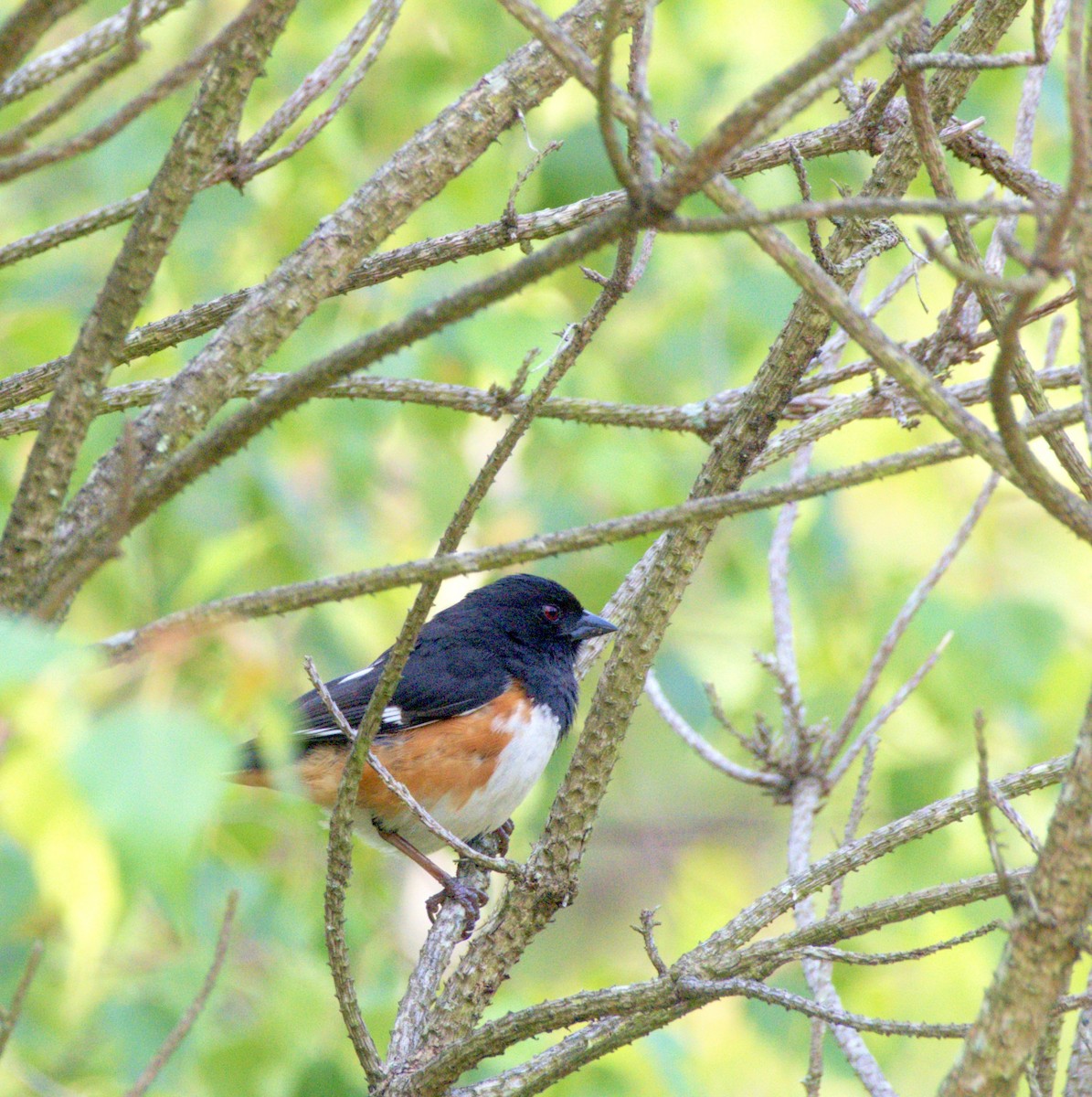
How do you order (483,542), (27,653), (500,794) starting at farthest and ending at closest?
(483,542) → (500,794) → (27,653)

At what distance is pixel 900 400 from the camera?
1877 mm

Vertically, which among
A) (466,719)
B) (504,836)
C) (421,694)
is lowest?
(504,836)

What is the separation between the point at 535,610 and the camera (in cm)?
353

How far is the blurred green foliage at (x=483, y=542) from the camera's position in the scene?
11.0ft

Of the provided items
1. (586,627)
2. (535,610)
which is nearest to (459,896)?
(586,627)

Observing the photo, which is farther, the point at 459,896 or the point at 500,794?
the point at 500,794

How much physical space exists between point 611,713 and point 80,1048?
2.83 meters

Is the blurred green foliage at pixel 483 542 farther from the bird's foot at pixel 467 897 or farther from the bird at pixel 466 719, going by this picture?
the bird's foot at pixel 467 897

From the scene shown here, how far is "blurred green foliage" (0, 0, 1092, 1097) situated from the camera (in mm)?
3352

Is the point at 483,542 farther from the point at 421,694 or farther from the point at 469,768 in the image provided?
the point at 469,768

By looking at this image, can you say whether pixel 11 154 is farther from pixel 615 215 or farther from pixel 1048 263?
pixel 1048 263

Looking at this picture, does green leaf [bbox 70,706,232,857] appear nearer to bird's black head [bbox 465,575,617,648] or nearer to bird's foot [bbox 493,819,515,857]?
bird's foot [bbox 493,819,515,857]

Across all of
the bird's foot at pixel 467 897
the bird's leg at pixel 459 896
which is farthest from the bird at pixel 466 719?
the bird's foot at pixel 467 897

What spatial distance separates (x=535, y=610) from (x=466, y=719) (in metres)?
Answer: 0.41
